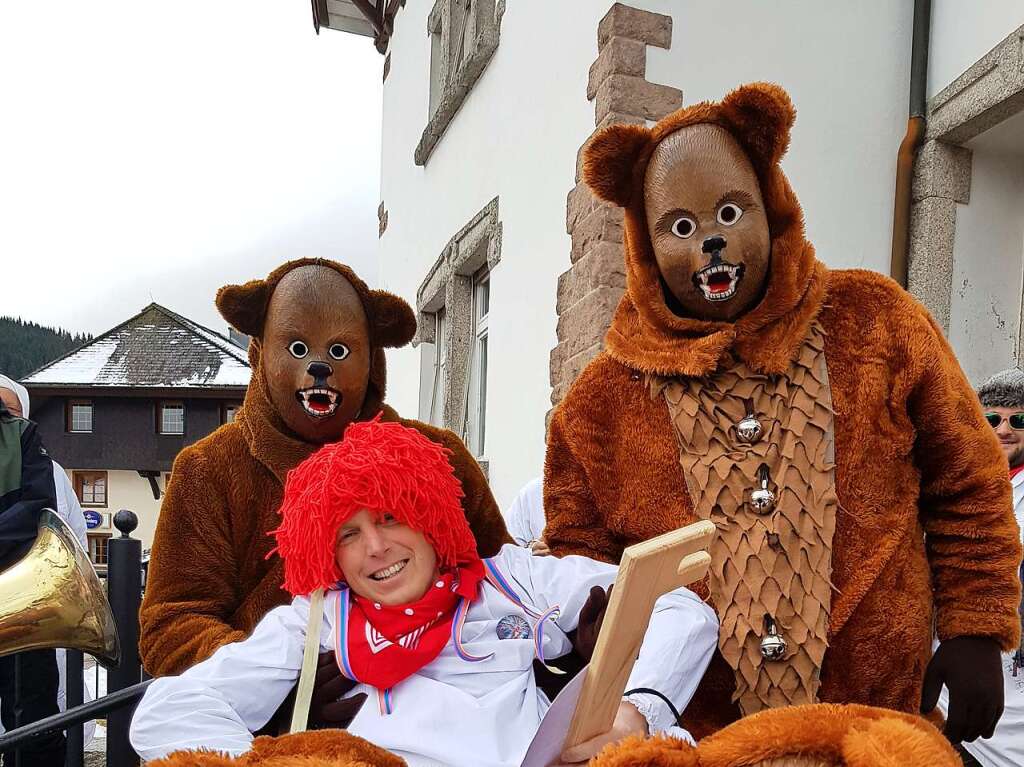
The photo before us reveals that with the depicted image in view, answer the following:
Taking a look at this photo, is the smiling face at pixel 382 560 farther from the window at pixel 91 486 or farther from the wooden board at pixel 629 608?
the window at pixel 91 486

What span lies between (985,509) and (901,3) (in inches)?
133

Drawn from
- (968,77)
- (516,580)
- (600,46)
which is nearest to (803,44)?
(968,77)

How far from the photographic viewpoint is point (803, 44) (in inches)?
157

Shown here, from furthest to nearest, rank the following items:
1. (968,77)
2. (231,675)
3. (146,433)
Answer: (146,433), (968,77), (231,675)

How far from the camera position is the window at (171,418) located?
93.2 ft

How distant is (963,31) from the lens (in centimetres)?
386

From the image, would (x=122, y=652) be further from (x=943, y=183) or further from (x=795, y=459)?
(x=943, y=183)

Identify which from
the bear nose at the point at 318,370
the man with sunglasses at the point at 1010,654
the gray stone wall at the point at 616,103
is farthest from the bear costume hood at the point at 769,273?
the gray stone wall at the point at 616,103

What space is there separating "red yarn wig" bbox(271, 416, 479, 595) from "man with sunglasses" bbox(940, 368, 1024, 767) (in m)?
1.77

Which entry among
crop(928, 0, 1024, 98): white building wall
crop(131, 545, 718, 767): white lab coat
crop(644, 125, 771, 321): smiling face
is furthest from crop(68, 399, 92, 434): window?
crop(644, 125, 771, 321): smiling face

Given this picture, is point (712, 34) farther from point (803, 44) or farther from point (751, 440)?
point (751, 440)

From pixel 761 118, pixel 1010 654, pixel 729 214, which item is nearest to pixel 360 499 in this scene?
pixel 729 214

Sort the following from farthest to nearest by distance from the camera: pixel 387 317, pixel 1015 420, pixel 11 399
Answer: pixel 11 399, pixel 1015 420, pixel 387 317

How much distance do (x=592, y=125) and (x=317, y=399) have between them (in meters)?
2.48
